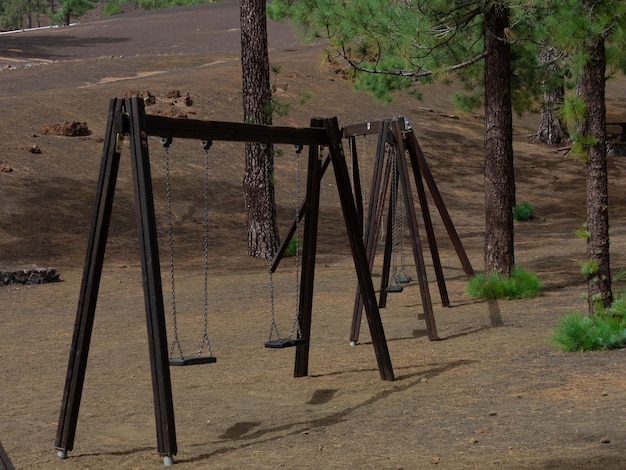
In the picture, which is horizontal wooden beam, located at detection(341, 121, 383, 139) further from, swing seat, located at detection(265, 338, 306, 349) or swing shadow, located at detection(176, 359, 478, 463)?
swing seat, located at detection(265, 338, 306, 349)

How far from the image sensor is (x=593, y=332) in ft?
27.3

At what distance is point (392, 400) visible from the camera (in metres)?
7.39

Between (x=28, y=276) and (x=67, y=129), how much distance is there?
29.0 ft

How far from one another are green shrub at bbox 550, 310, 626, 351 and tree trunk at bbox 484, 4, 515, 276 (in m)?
3.81

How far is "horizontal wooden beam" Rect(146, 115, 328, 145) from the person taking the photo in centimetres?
676

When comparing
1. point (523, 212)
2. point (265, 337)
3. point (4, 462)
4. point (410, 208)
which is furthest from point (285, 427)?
point (523, 212)

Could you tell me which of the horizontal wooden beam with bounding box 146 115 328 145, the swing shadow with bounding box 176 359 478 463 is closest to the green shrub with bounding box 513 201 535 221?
the swing shadow with bounding box 176 359 478 463

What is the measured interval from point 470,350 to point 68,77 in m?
24.3

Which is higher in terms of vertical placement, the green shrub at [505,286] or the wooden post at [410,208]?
the wooden post at [410,208]

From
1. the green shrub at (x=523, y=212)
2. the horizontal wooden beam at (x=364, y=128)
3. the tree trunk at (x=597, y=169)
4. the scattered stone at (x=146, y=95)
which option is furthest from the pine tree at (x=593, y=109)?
the scattered stone at (x=146, y=95)

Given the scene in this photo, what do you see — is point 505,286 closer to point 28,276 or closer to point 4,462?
point 28,276

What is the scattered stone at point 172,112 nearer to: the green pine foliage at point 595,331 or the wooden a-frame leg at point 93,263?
the green pine foliage at point 595,331

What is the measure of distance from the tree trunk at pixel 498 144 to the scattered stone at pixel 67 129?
12678mm

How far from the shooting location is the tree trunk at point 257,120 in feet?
55.9
